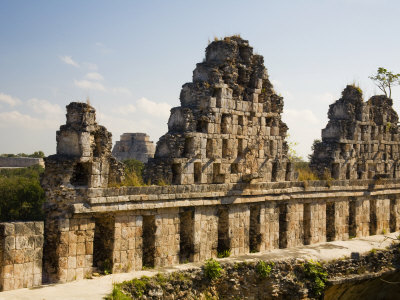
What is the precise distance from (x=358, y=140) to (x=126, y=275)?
13.8 meters

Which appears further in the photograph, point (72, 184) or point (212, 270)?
point (212, 270)

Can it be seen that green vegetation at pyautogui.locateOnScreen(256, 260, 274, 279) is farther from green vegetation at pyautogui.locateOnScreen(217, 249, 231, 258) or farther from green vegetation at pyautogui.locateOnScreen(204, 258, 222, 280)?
green vegetation at pyautogui.locateOnScreen(204, 258, 222, 280)

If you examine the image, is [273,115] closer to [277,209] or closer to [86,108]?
[277,209]

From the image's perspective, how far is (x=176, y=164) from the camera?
52.0ft

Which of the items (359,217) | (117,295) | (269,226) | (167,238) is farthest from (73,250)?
(359,217)

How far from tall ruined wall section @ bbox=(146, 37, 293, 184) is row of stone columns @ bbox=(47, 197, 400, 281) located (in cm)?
121

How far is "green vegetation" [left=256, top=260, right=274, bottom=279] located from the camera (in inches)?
609

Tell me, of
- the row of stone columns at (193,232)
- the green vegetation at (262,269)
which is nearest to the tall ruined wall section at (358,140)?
the row of stone columns at (193,232)

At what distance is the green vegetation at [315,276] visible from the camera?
1628cm

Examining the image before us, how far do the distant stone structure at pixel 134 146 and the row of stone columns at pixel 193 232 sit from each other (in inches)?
1097

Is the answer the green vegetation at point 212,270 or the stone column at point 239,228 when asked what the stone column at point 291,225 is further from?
the green vegetation at point 212,270

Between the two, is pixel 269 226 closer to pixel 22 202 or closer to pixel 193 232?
pixel 193 232

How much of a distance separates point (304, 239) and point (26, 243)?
11.2 meters

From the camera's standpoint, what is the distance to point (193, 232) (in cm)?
1562
